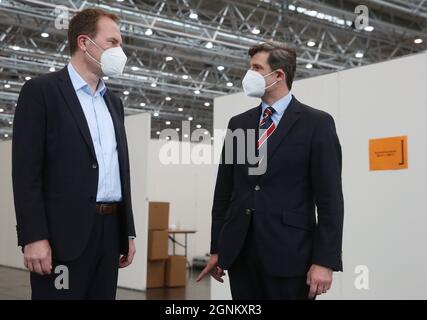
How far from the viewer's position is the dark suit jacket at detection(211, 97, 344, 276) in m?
1.77

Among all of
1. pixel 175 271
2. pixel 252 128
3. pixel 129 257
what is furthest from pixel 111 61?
pixel 175 271

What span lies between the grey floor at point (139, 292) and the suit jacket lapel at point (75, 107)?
4440 millimetres

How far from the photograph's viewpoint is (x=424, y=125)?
359 centimetres

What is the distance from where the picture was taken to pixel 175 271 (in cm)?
692

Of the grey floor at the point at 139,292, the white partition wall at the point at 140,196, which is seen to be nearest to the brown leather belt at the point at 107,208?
the grey floor at the point at 139,292

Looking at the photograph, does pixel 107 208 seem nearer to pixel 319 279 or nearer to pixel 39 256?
pixel 39 256

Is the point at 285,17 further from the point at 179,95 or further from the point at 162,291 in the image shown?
the point at 179,95

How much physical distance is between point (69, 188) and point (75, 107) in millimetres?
273

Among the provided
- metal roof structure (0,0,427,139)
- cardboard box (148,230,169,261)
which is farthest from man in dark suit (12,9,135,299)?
metal roof structure (0,0,427,139)

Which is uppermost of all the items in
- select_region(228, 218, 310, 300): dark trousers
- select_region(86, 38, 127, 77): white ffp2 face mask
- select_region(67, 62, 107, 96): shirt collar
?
select_region(86, 38, 127, 77): white ffp2 face mask

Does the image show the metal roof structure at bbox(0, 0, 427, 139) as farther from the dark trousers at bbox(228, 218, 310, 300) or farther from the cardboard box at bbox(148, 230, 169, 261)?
the dark trousers at bbox(228, 218, 310, 300)

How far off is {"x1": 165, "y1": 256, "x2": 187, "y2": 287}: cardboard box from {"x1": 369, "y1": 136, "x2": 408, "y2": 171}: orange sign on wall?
368 cm
